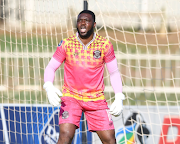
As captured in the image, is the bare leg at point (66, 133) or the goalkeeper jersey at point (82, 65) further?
the goalkeeper jersey at point (82, 65)

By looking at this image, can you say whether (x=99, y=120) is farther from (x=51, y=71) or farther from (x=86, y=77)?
(x=51, y=71)

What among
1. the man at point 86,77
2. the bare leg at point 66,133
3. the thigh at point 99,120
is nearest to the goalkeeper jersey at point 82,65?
the man at point 86,77

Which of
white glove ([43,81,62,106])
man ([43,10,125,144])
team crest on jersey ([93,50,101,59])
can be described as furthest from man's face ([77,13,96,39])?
white glove ([43,81,62,106])

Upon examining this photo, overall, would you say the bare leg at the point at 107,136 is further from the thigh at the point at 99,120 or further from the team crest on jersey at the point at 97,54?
the team crest on jersey at the point at 97,54

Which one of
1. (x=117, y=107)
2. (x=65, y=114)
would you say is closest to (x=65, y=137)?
(x=65, y=114)

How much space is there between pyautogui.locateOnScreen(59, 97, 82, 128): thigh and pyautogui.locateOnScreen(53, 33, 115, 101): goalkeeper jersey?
56 millimetres

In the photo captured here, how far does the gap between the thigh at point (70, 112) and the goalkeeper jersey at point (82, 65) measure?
0.06m

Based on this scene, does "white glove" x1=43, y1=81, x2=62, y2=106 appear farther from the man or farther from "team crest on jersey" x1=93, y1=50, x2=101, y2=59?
"team crest on jersey" x1=93, y1=50, x2=101, y2=59

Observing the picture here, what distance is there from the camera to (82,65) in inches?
89.2

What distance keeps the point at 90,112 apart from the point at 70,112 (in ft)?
0.62

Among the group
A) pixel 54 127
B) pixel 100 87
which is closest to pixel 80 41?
pixel 100 87

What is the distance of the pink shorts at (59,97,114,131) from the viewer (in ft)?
7.27

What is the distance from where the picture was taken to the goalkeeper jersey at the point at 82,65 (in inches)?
89.4

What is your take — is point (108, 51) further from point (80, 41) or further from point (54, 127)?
point (54, 127)
